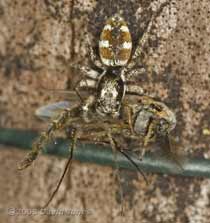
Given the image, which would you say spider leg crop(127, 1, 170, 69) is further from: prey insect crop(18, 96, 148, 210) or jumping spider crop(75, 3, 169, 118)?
prey insect crop(18, 96, 148, 210)

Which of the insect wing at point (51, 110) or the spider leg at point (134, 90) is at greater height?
the spider leg at point (134, 90)

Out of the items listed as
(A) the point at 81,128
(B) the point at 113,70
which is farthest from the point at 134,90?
(A) the point at 81,128

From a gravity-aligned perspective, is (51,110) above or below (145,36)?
below

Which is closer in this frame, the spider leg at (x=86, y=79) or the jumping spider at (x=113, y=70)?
the jumping spider at (x=113, y=70)

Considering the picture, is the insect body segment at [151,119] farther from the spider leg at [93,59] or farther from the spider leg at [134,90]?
the spider leg at [93,59]

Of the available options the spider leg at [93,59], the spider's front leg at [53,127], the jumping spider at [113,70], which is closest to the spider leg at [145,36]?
the jumping spider at [113,70]

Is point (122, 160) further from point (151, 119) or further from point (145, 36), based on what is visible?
point (145, 36)

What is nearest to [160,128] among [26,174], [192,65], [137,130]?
[137,130]
